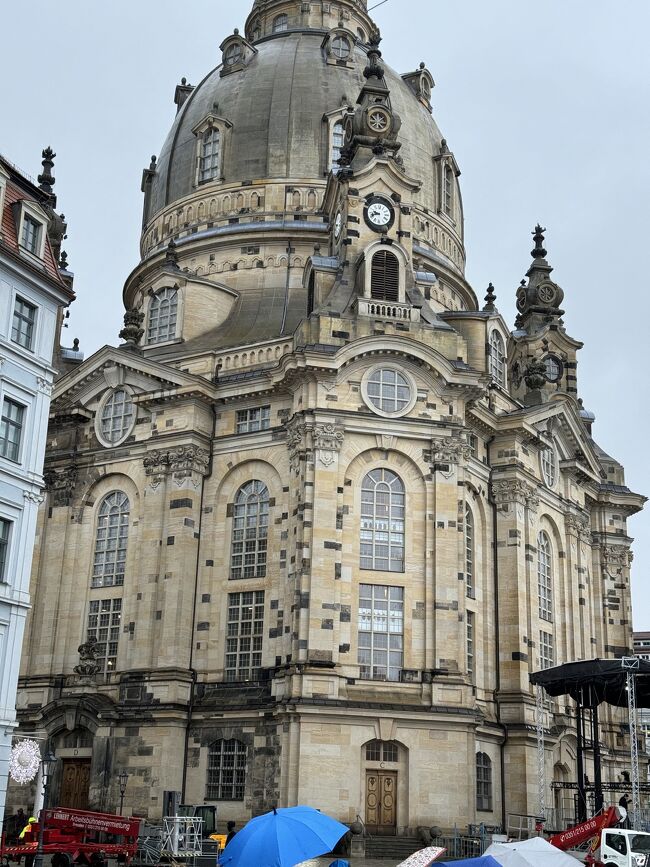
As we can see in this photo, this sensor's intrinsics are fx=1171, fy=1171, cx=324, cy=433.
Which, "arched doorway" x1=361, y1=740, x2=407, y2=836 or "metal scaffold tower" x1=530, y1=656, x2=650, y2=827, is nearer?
"metal scaffold tower" x1=530, y1=656, x2=650, y2=827

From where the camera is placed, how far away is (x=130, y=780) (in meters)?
49.4

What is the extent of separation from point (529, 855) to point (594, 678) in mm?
21970

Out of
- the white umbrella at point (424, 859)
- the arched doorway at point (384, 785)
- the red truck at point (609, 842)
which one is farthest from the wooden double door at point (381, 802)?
the white umbrella at point (424, 859)

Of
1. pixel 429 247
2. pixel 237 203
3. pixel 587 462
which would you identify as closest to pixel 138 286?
pixel 237 203

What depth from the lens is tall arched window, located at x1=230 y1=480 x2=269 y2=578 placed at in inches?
2031

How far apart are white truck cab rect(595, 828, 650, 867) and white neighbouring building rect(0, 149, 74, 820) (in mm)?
17588

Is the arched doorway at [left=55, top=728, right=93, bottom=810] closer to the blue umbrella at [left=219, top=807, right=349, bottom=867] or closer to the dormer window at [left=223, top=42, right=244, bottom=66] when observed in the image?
the blue umbrella at [left=219, top=807, right=349, bottom=867]

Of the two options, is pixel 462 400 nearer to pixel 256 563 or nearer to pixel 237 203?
pixel 256 563

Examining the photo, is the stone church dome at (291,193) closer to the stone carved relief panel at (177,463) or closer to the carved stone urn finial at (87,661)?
the stone carved relief panel at (177,463)

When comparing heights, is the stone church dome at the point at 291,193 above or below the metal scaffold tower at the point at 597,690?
above

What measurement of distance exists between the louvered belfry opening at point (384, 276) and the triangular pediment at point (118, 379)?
8.93 meters

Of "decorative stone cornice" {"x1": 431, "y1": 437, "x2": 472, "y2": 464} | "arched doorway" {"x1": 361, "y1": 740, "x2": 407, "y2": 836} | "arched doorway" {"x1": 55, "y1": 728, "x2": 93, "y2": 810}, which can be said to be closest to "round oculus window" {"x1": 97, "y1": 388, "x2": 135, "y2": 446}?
"arched doorway" {"x1": 55, "y1": 728, "x2": 93, "y2": 810}

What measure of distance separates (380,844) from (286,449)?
675 inches

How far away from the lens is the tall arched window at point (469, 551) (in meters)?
53.6
